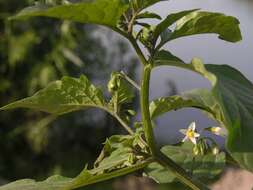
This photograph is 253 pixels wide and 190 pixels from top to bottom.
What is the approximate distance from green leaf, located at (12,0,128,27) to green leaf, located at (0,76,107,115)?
103mm

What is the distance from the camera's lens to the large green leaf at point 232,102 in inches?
12.2

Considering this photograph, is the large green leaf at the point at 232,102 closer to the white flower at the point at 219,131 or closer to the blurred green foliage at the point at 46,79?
the white flower at the point at 219,131

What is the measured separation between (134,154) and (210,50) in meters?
4.64

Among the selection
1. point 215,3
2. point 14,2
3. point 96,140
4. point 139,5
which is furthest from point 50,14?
point 215,3

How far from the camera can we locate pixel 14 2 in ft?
9.73

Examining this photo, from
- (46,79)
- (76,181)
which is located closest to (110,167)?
(76,181)

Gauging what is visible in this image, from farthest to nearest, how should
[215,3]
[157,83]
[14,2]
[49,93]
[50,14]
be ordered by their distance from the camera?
[215,3] → [157,83] → [14,2] → [49,93] → [50,14]

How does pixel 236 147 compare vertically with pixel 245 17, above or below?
above

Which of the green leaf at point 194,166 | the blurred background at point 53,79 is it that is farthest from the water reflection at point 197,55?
the green leaf at point 194,166

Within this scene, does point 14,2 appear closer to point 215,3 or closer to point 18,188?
point 18,188

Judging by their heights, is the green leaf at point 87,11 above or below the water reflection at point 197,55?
above

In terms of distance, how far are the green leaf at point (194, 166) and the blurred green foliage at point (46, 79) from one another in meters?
2.32

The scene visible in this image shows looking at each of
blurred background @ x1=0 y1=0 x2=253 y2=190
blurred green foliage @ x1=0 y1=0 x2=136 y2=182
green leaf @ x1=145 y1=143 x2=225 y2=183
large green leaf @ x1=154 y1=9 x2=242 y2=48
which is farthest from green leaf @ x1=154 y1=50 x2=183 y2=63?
blurred green foliage @ x1=0 y1=0 x2=136 y2=182

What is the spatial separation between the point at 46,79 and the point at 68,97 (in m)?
2.41
